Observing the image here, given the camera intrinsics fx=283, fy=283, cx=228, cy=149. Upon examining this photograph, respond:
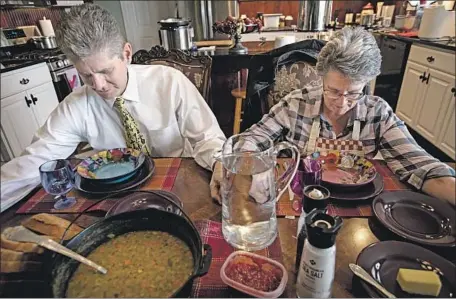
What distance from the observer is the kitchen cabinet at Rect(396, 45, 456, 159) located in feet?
1.51

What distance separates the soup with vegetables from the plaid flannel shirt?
33 centimetres

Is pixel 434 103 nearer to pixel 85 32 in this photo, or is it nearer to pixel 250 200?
pixel 250 200

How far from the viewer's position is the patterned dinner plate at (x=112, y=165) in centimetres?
80

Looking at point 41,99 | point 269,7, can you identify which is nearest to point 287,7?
point 269,7

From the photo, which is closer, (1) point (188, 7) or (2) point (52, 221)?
(2) point (52, 221)

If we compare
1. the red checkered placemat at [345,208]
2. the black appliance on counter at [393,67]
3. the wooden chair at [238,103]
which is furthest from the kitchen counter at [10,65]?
the wooden chair at [238,103]

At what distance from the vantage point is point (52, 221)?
19.5 inches

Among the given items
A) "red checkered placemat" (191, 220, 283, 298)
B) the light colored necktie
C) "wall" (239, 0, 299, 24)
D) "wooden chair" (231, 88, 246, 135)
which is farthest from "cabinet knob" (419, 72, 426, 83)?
"wall" (239, 0, 299, 24)

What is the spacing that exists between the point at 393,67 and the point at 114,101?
94cm

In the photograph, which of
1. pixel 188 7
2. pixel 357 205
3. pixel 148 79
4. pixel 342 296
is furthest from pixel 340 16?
pixel 342 296

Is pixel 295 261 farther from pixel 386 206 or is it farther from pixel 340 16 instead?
pixel 340 16

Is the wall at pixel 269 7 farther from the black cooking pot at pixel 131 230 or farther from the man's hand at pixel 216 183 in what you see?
the black cooking pot at pixel 131 230

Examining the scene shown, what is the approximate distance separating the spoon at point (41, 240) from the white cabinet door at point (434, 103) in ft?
1.86

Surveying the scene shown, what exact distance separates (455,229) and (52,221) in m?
0.73
